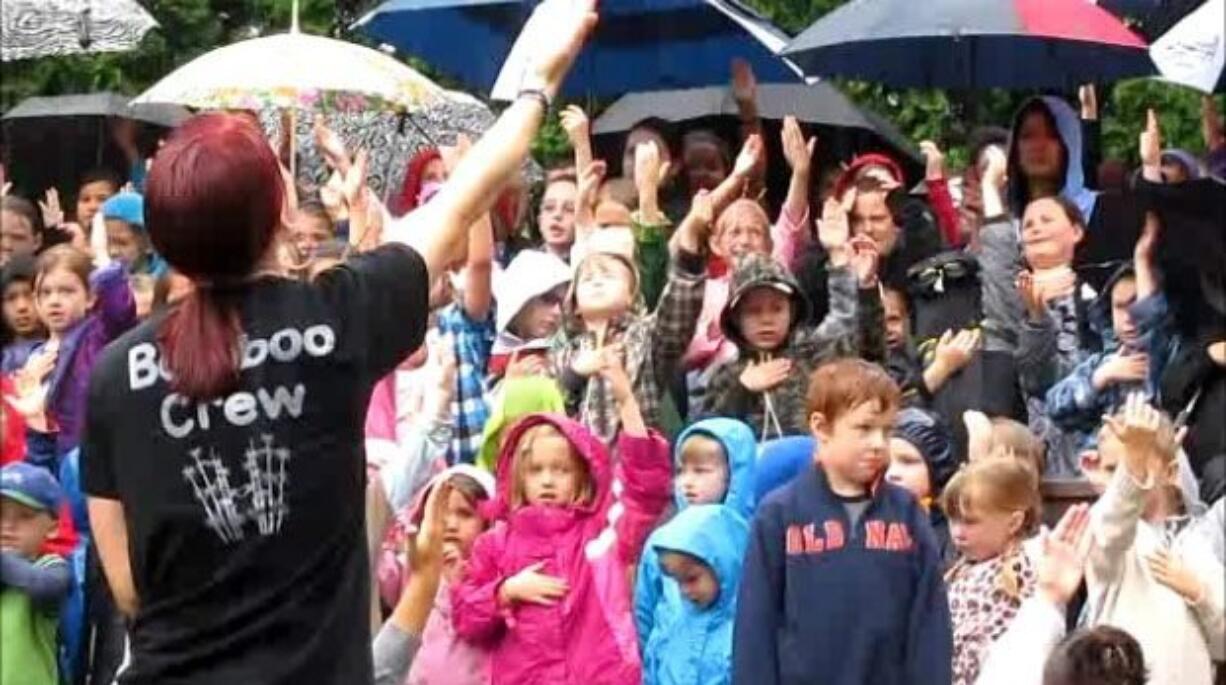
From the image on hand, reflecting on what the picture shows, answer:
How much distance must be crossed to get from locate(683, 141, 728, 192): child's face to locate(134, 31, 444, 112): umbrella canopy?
1.11 meters

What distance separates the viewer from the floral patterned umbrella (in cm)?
1077

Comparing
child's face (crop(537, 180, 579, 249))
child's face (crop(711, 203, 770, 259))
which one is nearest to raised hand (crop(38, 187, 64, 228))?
child's face (crop(537, 180, 579, 249))

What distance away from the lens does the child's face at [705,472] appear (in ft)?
26.9

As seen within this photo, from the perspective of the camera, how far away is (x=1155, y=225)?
8.43 metres

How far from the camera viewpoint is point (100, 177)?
1294 centimetres

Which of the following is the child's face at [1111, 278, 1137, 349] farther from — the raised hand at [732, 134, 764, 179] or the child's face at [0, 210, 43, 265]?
the child's face at [0, 210, 43, 265]

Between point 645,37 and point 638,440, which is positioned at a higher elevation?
point 645,37

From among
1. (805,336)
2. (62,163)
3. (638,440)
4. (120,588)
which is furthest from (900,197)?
(120,588)

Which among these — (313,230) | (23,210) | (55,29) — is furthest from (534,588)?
(55,29)

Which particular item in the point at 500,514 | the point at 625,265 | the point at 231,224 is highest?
the point at 231,224

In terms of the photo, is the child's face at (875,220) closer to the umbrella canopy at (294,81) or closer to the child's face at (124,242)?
the umbrella canopy at (294,81)

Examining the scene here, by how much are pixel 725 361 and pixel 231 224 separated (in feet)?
17.3

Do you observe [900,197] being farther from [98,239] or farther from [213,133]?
[213,133]

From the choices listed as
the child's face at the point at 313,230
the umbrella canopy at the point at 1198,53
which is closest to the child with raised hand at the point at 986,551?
the umbrella canopy at the point at 1198,53
